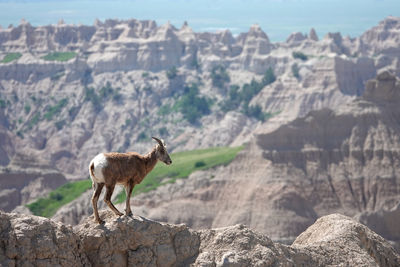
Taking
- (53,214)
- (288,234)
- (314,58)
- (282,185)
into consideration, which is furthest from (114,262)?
(314,58)

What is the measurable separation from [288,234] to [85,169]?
268ft

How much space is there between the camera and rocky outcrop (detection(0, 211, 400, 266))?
1703cm

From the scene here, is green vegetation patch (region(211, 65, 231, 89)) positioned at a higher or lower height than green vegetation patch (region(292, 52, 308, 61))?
lower

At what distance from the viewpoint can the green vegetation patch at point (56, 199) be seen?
103688 millimetres

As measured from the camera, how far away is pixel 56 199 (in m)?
108

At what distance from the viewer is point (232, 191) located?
91.4m

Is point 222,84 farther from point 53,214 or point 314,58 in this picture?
point 53,214

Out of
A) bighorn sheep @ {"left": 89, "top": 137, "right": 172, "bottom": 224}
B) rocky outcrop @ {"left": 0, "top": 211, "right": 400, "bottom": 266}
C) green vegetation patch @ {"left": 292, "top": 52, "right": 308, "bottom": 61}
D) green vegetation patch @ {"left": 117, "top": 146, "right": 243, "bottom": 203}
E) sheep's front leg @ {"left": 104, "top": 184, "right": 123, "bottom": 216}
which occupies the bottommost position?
green vegetation patch @ {"left": 117, "top": 146, "right": 243, "bottom": 203}

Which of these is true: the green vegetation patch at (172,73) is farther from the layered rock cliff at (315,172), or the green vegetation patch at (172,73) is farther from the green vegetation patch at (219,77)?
the layered rock cliff at (315,172)

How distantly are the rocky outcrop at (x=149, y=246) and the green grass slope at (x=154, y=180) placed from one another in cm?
7598

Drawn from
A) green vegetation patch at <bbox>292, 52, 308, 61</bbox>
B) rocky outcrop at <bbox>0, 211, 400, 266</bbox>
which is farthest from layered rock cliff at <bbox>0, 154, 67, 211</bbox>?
rocky outcrop at <bbox>0, 211, 400, 266</bbox>

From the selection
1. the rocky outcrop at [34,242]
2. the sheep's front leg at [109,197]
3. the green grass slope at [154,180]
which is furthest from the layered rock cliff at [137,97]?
the rocky outcrop at [34,242]

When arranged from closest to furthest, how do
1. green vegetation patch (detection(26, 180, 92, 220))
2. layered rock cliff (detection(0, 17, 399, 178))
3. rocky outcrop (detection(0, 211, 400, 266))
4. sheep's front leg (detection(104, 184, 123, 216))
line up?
1. rocky outcrop (detection(0, 211, 400, 266))
2. sheep's front leg (detection(104, 184, 123, 216))
3. green vegetation patch (detection(26, 180, 92, 220))
4. layered rock cliff (detection(0, 17, 399, 178))

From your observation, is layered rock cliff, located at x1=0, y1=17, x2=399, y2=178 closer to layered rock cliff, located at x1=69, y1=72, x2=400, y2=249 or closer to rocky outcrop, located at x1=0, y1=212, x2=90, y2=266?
layered rock cliff, located at x1=69, y1=72, x2=400, y2=249
